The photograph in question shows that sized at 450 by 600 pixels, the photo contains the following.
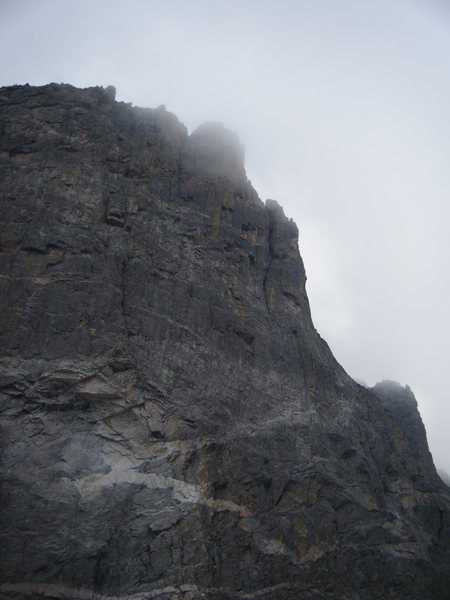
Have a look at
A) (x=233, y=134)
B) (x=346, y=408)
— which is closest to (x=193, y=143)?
(x=233, y=134)

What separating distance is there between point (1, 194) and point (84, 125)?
8.94 metres

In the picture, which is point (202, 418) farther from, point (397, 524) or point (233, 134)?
point (233, 134)

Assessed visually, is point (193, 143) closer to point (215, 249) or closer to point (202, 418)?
point (215, 249)

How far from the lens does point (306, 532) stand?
31.4 meters

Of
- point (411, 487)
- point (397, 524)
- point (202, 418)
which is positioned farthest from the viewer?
point (411, 487)

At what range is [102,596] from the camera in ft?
83.2

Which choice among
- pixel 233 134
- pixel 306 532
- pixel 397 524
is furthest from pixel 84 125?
pixel 397 524

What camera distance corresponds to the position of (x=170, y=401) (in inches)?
1280

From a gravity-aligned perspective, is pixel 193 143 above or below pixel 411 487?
above

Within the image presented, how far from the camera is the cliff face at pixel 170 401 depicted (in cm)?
2748

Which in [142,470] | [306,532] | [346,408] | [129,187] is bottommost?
[306,532]

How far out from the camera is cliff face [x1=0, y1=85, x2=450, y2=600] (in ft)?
90.2

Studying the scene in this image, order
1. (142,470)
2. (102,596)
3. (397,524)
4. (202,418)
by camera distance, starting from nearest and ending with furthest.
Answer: (102,596), (142,470), (202,418), (397,524)

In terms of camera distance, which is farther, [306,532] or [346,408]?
[346,408]
